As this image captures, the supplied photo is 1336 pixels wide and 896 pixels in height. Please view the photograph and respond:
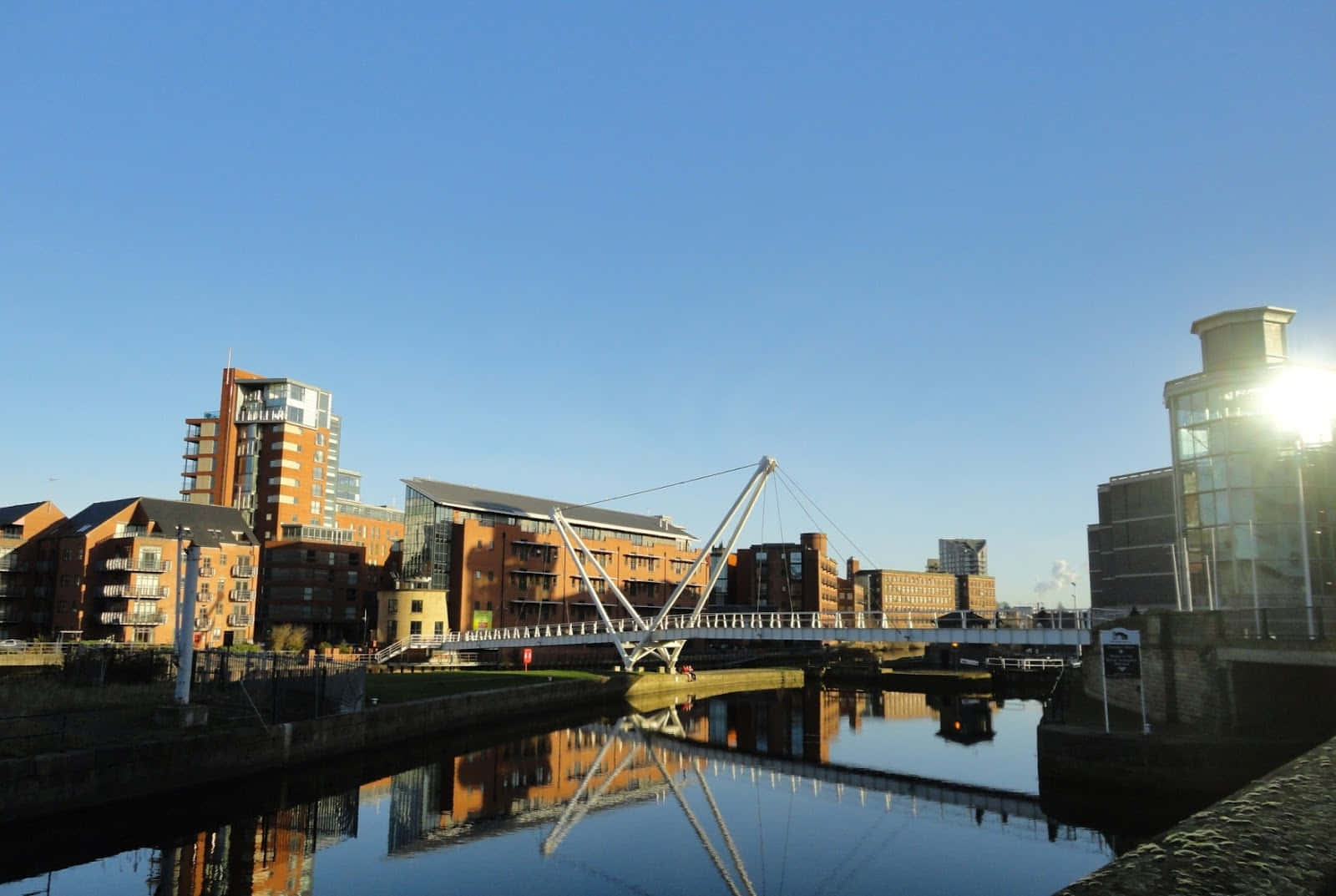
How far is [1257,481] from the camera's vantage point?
4453 cm

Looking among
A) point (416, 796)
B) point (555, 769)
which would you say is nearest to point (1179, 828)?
point (416, 796)

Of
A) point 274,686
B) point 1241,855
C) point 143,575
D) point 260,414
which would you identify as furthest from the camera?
point 260,414

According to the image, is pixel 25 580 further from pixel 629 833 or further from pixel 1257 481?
pixel 1257 481

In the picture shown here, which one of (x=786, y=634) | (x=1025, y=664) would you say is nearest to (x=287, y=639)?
(x=786, y=634)

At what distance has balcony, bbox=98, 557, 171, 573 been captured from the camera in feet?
263

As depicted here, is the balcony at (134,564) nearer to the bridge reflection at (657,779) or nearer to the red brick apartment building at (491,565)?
the red brick apartment building at (491,565)

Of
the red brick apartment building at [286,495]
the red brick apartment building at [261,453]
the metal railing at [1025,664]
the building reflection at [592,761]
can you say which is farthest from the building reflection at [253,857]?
the red brick apartment building at [261,453]

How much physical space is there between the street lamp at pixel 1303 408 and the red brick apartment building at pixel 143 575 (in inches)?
3085

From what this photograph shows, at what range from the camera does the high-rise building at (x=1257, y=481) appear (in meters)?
43.4

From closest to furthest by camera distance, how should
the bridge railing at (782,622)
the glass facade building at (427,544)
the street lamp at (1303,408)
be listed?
the street lamp at (1303,408) < the bridge railing at (782,622) < the glass facade building at (427,544)

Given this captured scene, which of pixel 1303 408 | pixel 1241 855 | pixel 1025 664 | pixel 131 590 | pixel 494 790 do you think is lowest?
pixel 494 790

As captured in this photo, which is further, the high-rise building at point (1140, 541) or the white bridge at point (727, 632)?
the high-rise building at point (1140, 541)

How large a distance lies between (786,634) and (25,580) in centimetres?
7299

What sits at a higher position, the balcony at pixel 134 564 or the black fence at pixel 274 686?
the balcony at pixel 134 564
